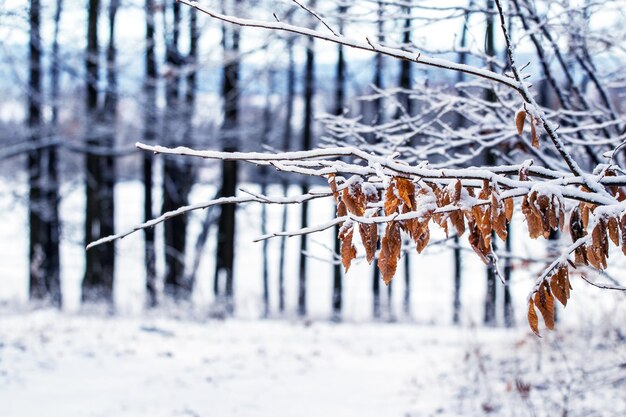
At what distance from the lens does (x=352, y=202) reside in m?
2.34

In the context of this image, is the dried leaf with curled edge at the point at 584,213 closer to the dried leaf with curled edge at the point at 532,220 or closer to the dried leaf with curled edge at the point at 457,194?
the dried leaf with curled edge at the point at 532,220

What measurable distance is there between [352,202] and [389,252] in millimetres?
227

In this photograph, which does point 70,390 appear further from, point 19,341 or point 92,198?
point 92,198

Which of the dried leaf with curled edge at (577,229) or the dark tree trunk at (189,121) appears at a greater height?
the dark tree trunk at (189,121)

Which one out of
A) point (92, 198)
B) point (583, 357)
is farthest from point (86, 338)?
point (92, 198)

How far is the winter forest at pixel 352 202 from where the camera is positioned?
91.4 inches

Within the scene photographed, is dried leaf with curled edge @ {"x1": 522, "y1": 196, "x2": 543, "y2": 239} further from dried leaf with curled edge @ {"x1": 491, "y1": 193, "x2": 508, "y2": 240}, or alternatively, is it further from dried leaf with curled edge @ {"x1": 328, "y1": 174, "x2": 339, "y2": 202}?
dried leaf with curled edge @ {"x1": 328, "y1": 174, "x2": 339, "y2": 202}

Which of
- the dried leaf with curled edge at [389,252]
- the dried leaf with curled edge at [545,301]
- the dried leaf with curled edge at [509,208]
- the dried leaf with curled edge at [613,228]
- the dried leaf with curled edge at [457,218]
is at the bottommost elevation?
the dried leaf with curled edge at [545,301]

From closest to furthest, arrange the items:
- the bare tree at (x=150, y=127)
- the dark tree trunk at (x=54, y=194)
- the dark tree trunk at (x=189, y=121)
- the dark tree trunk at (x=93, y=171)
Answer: the dark tree trunk at (x=93, y=171) → the bare tree at (x=150, y=127) → the dark tree trunk at (x=54, y=194) → the dark tree trunk at (x=189, y=121)

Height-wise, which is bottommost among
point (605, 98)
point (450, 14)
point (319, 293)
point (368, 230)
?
point (319, 293)

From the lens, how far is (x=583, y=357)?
6.58 m

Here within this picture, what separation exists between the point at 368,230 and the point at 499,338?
32.2 feet

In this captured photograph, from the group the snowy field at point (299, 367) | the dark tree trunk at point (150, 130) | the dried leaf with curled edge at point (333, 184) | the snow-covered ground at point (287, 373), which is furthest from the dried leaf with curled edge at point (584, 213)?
the dark tree trunk at point (150, 130)

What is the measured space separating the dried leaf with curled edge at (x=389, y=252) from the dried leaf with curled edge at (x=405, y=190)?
0.11m
